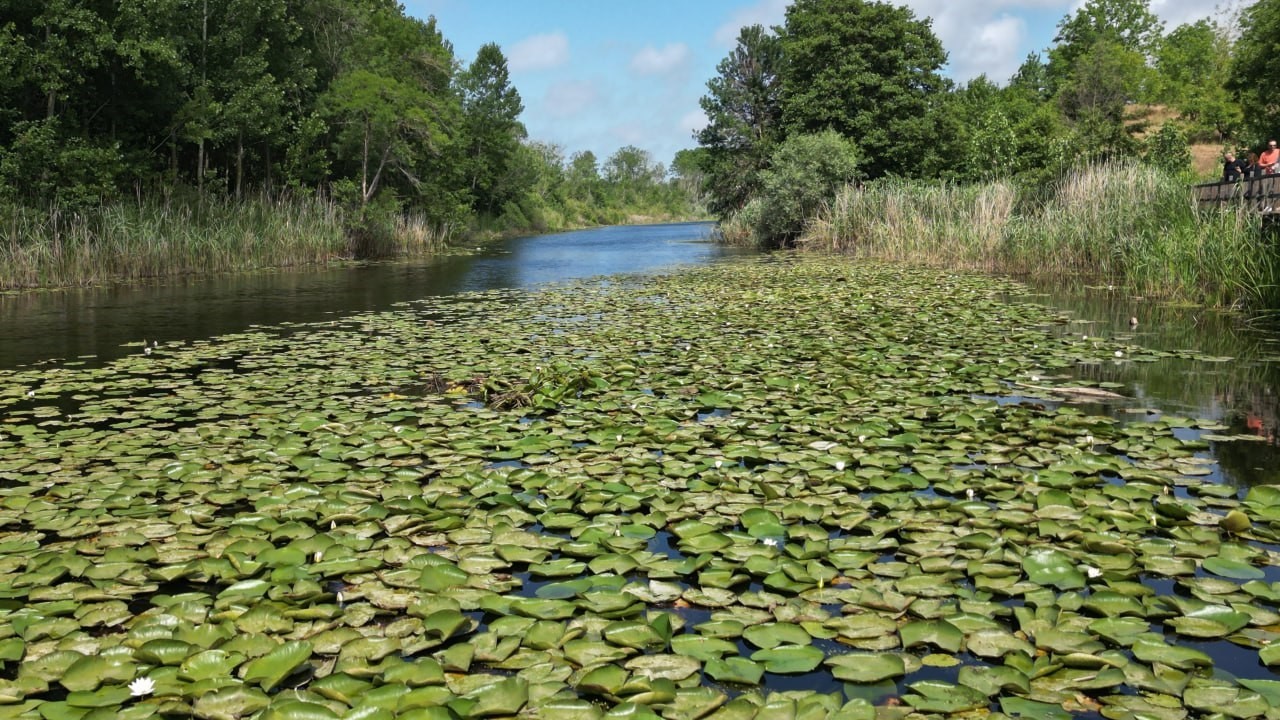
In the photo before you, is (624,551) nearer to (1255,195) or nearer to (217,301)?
(1255,195)

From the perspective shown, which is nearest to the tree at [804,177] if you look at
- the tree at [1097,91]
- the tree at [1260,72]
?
the tree at [1260,72]

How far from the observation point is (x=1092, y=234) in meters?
12.8

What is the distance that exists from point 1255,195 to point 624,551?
10.6 meters

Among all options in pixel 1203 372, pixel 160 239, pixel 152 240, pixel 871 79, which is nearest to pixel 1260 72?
pixel 871 79

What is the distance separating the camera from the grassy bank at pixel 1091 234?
9.40 m

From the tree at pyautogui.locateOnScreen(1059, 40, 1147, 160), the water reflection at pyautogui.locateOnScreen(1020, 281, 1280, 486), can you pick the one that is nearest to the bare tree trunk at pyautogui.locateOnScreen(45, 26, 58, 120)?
the water reflection at pyautogui.locateOnScreen(1020, 281, 1280, 486)

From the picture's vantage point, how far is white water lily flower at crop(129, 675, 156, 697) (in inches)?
87.7

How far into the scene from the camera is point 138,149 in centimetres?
1934

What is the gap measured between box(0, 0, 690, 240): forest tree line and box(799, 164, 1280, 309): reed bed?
623 inches

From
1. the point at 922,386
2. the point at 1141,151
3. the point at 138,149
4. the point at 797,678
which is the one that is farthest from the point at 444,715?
the point at 1141,151

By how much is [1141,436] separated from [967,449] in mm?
1040

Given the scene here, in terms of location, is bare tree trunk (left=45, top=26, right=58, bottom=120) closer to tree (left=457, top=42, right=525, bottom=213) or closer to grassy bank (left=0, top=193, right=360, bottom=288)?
grassy bank (left=0, top=193, right=360, bottom=288)

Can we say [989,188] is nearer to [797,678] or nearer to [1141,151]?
→ [797,678]

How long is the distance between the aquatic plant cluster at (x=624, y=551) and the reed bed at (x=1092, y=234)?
15.2 feet
